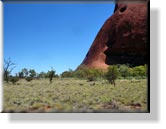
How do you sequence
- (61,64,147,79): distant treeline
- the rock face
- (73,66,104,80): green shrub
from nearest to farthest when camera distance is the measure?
1. (61,64,147,79): distant treeline
2. (73,66,104,80): green shrub
3. the rock face

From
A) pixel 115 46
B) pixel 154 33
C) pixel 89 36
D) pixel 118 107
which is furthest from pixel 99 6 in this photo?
pixel 115 46

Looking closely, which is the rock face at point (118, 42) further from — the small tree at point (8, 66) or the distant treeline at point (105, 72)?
the small tree at point (8, 66)

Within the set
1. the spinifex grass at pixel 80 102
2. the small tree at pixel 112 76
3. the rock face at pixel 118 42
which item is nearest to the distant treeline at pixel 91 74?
the small tree at pixel 112 76

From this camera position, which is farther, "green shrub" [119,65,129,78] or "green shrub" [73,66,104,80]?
"green shrub" [73,66,104,80]

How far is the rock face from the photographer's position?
1240 cm

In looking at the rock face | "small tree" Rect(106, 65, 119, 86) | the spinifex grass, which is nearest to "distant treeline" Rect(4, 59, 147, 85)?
"small tree" Rect(106, 65, 119, 86)

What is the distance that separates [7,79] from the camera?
9.34m

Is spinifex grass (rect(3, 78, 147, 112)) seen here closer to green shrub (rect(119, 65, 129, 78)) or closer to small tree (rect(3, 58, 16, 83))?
small tree (rect(3, 58, 16, 83))

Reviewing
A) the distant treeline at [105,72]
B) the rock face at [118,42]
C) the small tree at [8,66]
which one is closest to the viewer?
the small tree at [8,66]

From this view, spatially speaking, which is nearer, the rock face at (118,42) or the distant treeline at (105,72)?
the distant treeline at (105,72)

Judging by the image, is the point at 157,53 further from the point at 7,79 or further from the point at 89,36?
the point at 7,79

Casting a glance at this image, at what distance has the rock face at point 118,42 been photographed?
40.7ft

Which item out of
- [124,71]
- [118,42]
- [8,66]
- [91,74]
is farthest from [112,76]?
[118,42]

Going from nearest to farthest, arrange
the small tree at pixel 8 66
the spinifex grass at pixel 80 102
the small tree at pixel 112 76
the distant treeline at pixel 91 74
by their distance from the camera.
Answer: the spinifex grass at pixel 80 102
the small tree at pixel 8 66
the distant treeline at pixel 91 74
the small tree at pixel 112 76
